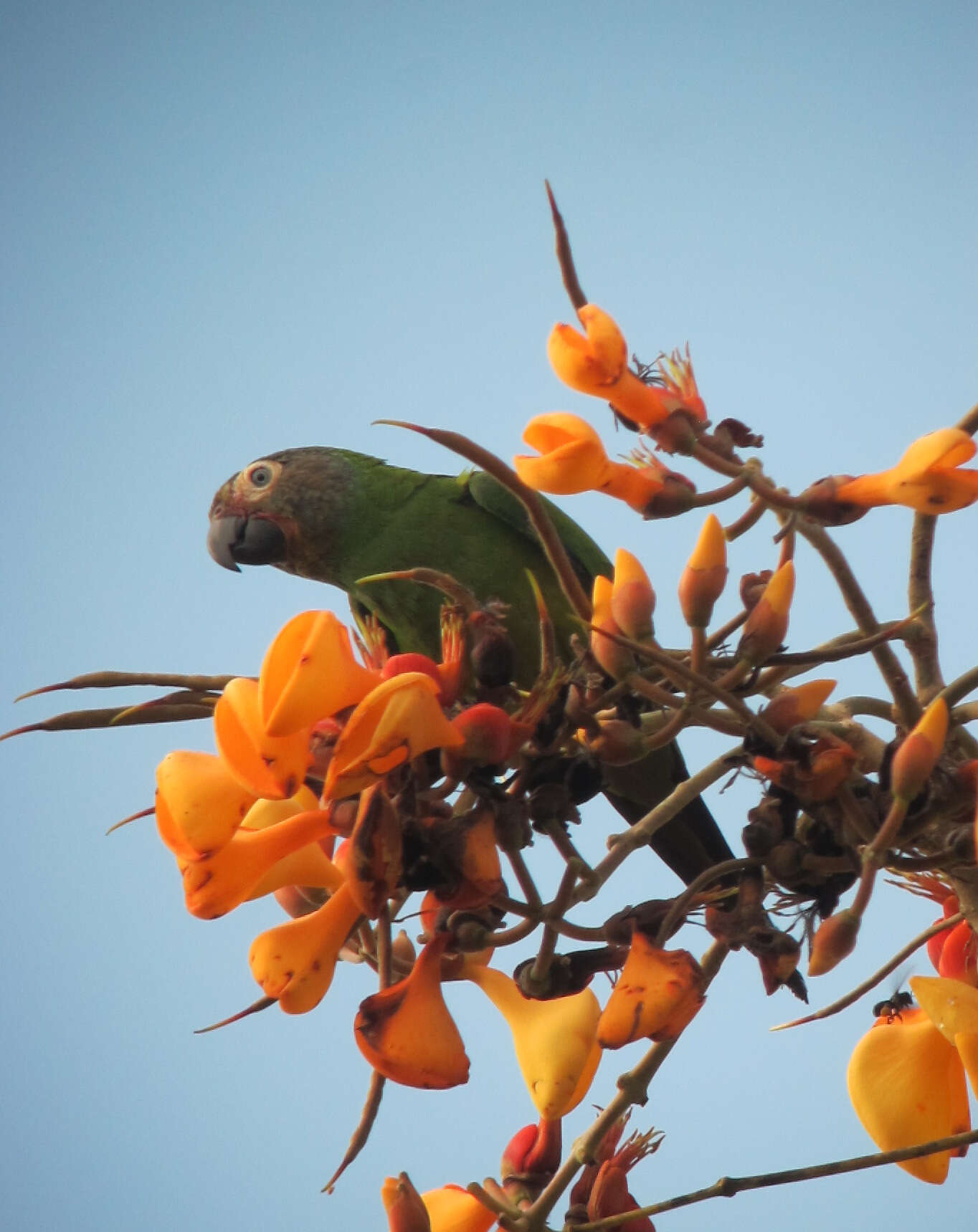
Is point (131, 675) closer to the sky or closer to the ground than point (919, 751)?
closer to the sky

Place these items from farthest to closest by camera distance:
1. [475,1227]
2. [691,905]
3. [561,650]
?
[561,650], [475,1227], [691,905]

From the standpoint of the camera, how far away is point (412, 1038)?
2.81ft

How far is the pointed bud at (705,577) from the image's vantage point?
0.93 metres

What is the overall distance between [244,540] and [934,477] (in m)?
2.36

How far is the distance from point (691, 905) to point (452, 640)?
0.90 ft

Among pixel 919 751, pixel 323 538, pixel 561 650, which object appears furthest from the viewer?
pixel 323 538

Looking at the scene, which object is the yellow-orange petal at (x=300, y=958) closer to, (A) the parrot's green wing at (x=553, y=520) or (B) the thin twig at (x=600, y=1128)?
(B) the thin twig at (x=600, y=1128)

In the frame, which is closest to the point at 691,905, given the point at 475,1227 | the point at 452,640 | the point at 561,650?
the point at 452,640

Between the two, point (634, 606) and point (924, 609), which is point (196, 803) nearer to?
point (634, 606)

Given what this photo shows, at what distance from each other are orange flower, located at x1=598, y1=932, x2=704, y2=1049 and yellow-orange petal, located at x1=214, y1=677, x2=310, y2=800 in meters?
0.27

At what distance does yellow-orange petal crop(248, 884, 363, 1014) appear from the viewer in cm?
88

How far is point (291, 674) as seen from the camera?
0.87 m

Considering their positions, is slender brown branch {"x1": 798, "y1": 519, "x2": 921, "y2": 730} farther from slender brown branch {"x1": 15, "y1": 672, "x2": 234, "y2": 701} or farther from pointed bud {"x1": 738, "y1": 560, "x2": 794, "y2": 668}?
slender brown branch {"x1": 15, "y1": 672, "x2": 234, "y2": 701}

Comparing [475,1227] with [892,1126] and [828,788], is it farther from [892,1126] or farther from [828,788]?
[828,788]
